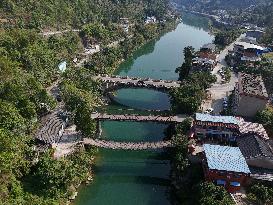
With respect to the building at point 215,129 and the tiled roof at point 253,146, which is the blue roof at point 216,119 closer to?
the building at point 215,129

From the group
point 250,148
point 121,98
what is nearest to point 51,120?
point 121,98

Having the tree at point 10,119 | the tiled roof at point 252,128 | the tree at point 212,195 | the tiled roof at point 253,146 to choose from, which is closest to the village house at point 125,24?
the tiled roof at point 252,128

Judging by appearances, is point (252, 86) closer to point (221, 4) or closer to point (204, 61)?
point (204, 61)

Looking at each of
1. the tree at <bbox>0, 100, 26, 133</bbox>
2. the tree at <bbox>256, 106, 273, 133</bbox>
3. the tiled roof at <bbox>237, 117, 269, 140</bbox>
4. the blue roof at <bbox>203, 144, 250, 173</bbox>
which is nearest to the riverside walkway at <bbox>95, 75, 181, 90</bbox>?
the tree at <bbox>256, 106, 273, 133</bbox>

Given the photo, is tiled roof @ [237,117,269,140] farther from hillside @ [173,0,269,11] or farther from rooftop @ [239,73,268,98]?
hillside @ [173,0,269,11]

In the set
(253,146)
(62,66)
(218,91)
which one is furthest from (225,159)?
(62,66)

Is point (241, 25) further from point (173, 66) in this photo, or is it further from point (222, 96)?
point (222, 96)
